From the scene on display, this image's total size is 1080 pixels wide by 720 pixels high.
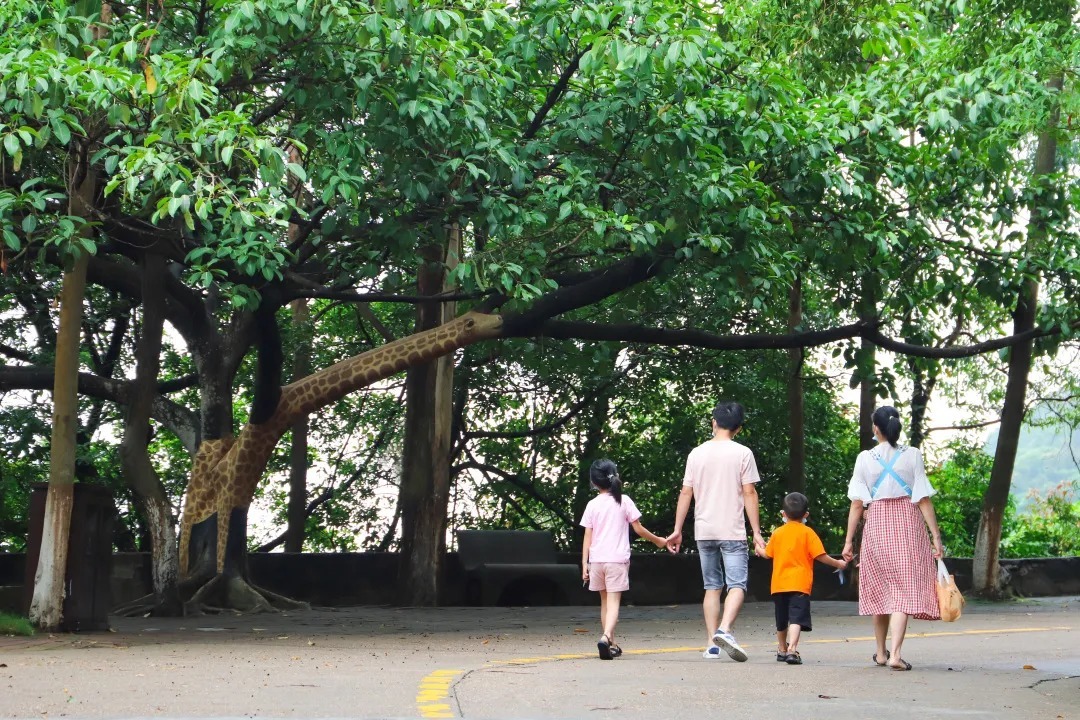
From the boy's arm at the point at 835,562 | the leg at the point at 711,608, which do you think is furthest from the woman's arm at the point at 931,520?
the leg at the point at 711,608

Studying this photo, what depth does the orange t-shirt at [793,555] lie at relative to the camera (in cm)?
1031

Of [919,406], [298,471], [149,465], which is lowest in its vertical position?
[149,465]

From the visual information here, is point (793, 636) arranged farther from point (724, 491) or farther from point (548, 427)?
point (548, 427)

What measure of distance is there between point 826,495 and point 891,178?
12390 mm

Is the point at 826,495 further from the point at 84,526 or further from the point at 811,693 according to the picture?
the point at 811,693

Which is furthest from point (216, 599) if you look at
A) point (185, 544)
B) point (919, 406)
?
point (919, 406)

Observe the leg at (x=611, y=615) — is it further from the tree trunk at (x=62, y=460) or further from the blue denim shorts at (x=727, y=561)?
the tree trunk at (x=62, y=460)

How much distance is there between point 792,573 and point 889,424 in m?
1.32

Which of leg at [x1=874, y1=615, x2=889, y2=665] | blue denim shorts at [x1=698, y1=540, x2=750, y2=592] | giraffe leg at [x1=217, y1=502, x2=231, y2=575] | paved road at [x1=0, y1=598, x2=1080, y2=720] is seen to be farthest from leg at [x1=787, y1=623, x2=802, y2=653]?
giraffe leg at [x1=217, y1=502, x2=231, y2=575]

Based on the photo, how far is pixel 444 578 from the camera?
22156 mm

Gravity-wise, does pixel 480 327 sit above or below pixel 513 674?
above

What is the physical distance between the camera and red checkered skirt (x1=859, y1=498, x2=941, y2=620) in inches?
382

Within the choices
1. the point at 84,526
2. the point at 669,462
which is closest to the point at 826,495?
the point at 669,462

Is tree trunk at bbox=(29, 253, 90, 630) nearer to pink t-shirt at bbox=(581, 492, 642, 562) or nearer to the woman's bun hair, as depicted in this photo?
pink t-shirt at bbox=(581, 492, 642, 562)
